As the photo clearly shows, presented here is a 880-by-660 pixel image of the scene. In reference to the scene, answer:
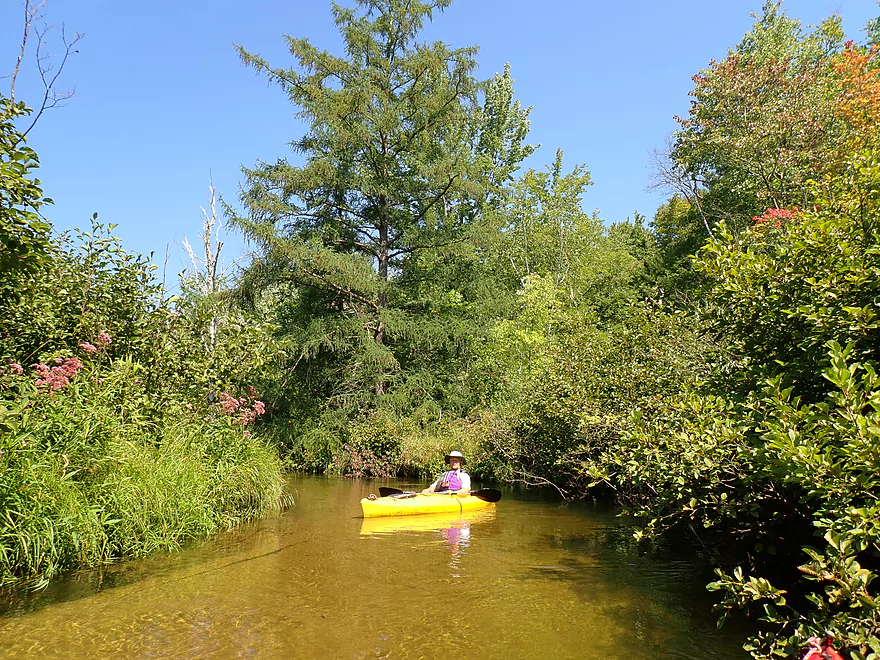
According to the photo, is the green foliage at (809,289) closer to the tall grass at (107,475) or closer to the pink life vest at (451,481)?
the tall grass at (107,475)

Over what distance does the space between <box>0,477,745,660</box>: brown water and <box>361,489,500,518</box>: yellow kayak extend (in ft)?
4.68

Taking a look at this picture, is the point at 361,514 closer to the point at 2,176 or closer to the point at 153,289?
the point at 153,289

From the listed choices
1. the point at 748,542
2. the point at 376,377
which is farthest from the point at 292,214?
the point at 748,542

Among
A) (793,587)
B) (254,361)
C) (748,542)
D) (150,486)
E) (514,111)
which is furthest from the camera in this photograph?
(514,111)

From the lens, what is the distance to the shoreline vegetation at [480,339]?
13.8ft

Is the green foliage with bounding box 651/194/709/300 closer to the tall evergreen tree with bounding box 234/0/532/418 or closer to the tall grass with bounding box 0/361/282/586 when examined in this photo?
the tall evergreen tree with bounding box 234/0/532/418

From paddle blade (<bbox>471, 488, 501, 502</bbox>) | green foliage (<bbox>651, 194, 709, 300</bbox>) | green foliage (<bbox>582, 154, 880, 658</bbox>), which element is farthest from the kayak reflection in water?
green foliage (<bbox>651, 194, 709, 300</bbox>)

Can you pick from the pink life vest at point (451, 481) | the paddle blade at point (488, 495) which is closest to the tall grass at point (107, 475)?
the pink life vest at point (451, 481)

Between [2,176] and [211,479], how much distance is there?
5170 millimetres

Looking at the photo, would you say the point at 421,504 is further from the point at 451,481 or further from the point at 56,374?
the point at 56,374

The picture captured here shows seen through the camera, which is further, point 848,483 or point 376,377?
point 376,377

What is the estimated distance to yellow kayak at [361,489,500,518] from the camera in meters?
10.1

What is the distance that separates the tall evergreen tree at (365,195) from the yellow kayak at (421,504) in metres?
7.87

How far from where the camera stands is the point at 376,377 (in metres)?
18.7
